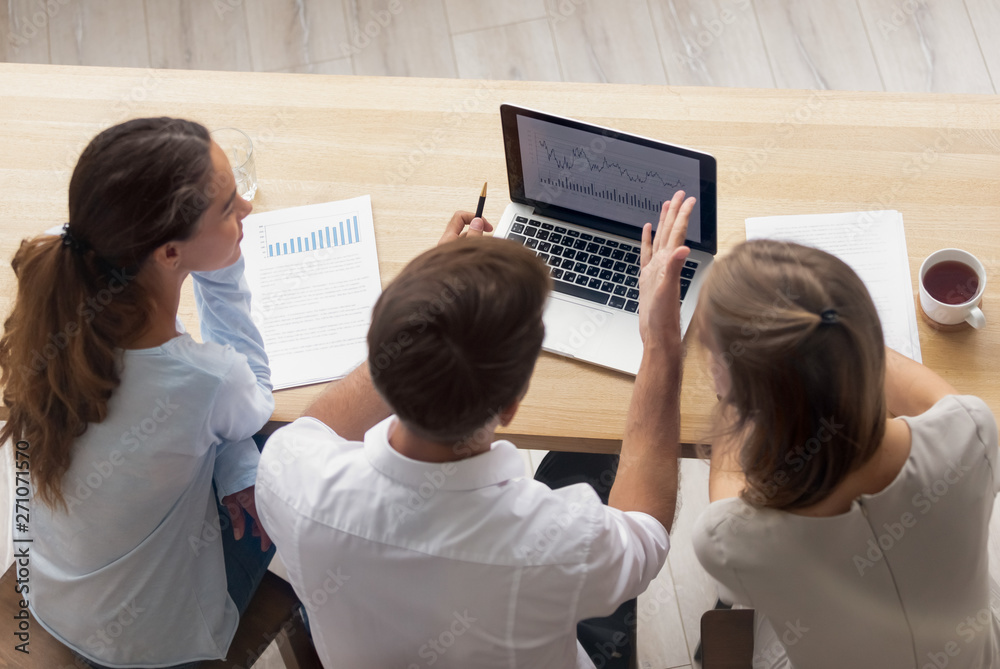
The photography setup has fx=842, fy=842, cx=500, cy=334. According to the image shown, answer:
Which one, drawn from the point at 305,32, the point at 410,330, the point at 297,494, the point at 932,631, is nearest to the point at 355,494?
the point at 297,494

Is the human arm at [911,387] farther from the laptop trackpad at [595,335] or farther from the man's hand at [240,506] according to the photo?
the man's hand at [240,506]

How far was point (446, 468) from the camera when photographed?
92cm

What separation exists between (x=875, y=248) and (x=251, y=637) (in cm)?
117

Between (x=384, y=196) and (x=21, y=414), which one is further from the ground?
(x=384, y=196)

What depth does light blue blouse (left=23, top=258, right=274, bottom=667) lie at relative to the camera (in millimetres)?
1127

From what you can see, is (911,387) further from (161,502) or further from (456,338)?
(161,502)

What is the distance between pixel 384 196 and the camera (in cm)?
144

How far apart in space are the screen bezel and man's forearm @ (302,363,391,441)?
404 millimetres

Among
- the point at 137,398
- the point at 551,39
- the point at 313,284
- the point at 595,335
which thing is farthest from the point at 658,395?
the point at 551,39

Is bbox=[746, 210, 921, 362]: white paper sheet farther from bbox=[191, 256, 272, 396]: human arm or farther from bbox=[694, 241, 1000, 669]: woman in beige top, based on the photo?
bbox=[191, 256, 272, 396]: human arm

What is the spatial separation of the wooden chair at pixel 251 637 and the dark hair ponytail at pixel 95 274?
303mm

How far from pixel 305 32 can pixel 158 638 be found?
1991mm

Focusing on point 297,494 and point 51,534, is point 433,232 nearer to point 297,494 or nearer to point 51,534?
point 297,494

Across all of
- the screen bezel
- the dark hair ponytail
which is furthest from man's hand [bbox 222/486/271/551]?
the screen bezel
